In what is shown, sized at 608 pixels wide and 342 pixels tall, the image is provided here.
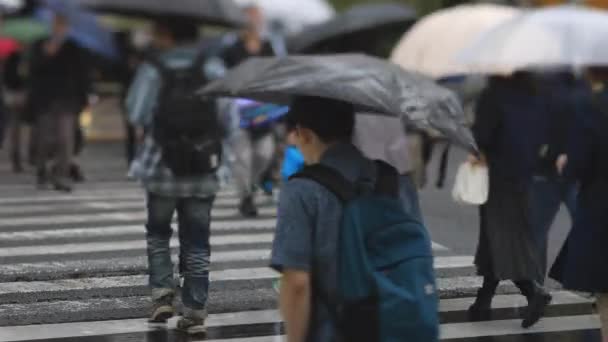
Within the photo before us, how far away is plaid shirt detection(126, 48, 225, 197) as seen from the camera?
7.31 metres

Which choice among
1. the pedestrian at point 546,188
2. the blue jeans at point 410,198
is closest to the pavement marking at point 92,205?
the pedestrian at point 546,188

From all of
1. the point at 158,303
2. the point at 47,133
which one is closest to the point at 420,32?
the point at 47,133

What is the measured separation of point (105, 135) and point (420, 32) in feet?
36.8

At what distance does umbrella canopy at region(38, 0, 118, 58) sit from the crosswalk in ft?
5.77

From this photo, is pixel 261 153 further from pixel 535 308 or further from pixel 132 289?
pixel 535 308

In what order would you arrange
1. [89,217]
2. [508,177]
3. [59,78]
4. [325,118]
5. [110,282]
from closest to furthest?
[325,118]
[508,177]
[110,282]
[89,217]
[59,78]

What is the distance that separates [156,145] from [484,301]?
2322 millimetres

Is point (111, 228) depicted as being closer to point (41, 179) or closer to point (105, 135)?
point (41, 179)

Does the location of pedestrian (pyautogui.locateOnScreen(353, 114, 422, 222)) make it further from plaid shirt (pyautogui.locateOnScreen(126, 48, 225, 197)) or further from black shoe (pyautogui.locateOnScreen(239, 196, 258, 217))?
black shoe (pyautogui.locateOnScreen(239, 196, 258, 217))

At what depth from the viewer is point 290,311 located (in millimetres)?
4262

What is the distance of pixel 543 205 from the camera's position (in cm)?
884

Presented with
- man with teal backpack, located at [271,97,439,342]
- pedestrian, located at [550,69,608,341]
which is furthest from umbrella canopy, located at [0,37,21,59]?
man with teal backpack, located at [271,97,439,342]

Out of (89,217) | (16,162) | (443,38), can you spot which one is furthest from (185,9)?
(16,162)

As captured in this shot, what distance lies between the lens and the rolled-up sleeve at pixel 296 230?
430 centimetres
